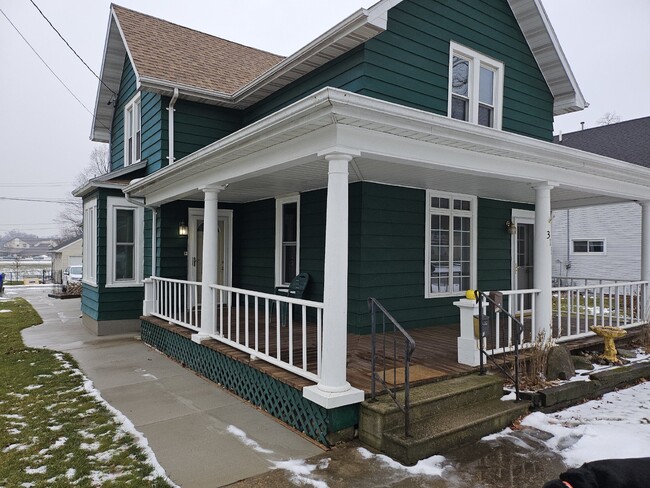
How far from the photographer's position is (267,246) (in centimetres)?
865

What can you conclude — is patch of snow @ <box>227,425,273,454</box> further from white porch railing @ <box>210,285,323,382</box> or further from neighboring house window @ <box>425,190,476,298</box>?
neighboring house window @ <box>425,190,476,298</box>

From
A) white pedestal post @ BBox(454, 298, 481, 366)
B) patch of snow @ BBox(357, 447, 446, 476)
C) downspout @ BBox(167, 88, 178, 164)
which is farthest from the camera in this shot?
downspout @ BBox(167, 88, 178, 164)

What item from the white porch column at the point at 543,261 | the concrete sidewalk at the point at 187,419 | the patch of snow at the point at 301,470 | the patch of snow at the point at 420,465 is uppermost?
the white porch column at the point at 543,261

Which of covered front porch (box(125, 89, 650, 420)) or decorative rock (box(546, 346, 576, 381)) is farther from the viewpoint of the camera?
decorative rock (box(546, 346, 576, 381))

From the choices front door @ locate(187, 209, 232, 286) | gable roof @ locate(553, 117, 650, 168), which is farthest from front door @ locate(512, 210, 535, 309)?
gable roof @ locate(553, 117, 650, 168)

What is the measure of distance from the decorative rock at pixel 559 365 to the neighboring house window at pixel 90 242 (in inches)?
337

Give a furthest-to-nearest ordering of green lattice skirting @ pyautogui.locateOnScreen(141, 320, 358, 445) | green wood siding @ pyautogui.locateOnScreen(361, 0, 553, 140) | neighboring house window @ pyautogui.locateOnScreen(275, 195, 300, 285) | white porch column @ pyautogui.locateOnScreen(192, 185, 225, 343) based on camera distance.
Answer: neighboring house window @ pyautogui.locateOnScreen(275, 195, 300, 285), green wood siding @ pyautogui.locateOnScreen(361, 0, 553, 140), white porch column @ pyautogui.locateOnScreen(192, 185, 225, 343), green lattice skirting @ pyautogui.locateOnScreen(141, 320, 358, 445)

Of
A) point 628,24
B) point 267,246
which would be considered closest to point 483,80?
point 267,246

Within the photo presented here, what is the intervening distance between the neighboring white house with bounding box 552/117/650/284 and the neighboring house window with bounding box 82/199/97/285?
56.9 ft

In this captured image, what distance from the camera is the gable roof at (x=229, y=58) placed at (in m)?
6.20

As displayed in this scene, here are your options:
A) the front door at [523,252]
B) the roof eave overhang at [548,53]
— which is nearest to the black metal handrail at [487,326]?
the front door at [523,252]

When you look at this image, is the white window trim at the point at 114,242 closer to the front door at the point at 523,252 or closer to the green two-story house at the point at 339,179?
the green two-story house at the point at 339,179

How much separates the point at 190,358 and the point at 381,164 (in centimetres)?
399

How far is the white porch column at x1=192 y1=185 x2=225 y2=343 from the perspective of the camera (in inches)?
242
